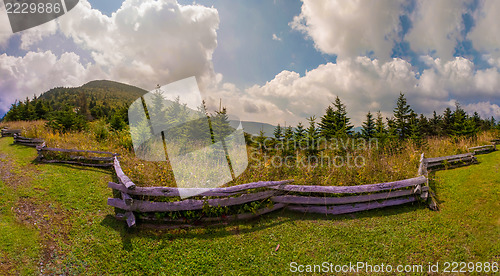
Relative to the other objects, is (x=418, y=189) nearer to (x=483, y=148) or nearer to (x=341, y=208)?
(x=341, y=208)

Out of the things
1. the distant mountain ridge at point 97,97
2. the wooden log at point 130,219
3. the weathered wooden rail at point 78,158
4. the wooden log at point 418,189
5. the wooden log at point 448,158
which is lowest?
the wooden log at point 130,219

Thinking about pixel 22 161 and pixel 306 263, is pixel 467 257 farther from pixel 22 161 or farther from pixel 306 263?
pixel 22 161

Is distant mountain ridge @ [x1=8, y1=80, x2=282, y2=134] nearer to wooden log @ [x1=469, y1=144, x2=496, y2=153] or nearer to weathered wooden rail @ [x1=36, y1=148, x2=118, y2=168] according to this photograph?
weathered wooden rail @ [x1=36, y1=148, x2=118, y2=168]

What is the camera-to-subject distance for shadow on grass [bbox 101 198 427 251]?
5371 mm

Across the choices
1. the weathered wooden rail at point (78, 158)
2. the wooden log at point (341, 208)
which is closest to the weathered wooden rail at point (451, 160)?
the wooden log at point (341, 208)

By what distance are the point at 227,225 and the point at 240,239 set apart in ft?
2.05

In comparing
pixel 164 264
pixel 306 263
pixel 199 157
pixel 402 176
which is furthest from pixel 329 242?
pixel 199 157

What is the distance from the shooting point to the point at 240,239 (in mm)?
5246

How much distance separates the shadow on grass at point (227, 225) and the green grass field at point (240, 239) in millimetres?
28

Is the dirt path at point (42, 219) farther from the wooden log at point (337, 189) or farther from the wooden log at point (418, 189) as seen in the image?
the wooden log at point (418, 189)

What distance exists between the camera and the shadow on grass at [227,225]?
17.6 ft

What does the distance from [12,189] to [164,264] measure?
7359mm

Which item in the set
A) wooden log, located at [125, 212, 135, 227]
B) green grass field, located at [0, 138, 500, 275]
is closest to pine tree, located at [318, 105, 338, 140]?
green grass field, located at [0, 138, 500, 275]

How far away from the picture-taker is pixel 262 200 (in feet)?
20.1
